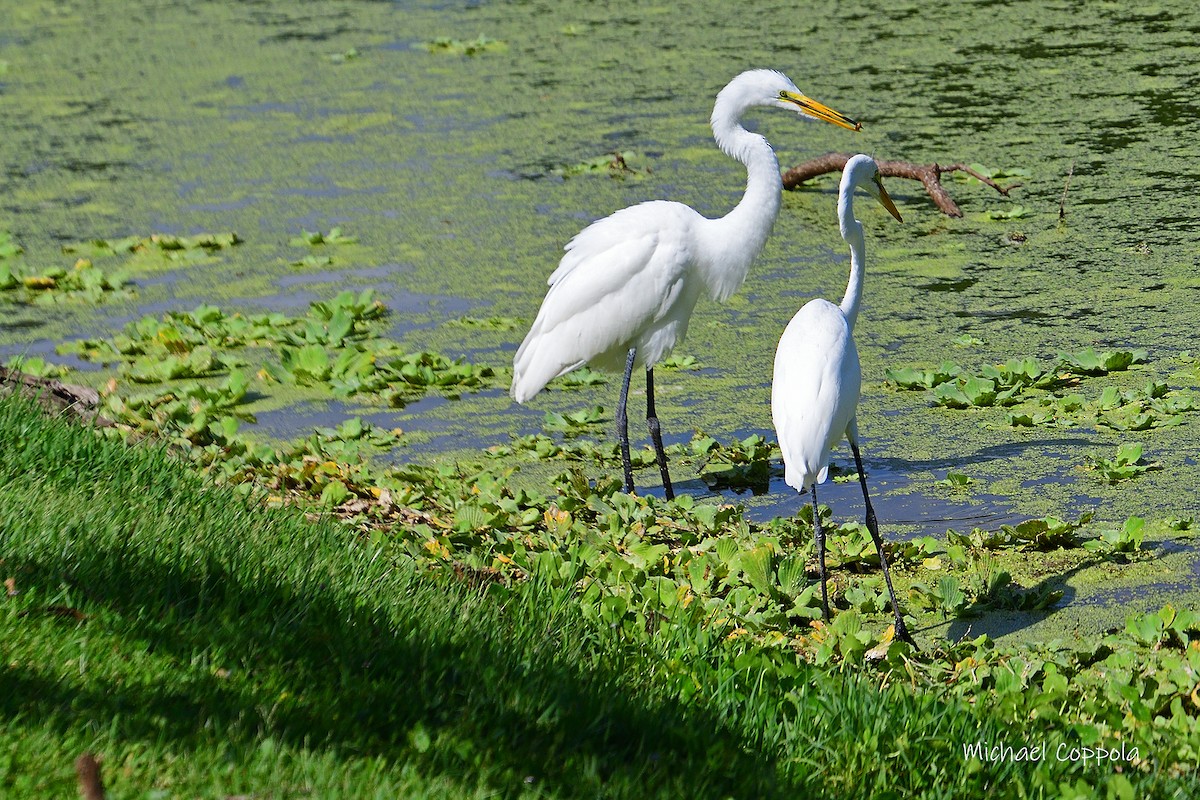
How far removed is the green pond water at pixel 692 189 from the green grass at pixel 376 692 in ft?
3.55

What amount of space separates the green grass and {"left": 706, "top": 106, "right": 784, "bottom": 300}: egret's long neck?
7.44 feet

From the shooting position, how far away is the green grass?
2213 millimetres

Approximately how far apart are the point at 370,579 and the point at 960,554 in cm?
177

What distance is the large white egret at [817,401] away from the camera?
377 cm

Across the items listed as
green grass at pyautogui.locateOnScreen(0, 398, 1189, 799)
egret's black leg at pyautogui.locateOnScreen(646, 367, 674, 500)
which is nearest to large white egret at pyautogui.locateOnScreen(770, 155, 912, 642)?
green grass at pyautogui.locateOnScreen(0, 398, 1189, 799)

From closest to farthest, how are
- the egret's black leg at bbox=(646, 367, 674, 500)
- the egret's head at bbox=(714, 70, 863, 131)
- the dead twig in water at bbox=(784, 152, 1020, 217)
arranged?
1. the egret's black leg at bbox=(646, 367, 674, 500)
2. the egret's head at bbox=(714, 70, 863, 131)
3. the dead twig in water at bbox=(784, 152, 1020, 217)

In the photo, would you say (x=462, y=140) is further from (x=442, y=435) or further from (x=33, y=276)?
(x=442, y=435)

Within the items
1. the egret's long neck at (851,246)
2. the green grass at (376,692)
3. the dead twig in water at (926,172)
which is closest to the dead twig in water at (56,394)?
the green grass at (376,692)

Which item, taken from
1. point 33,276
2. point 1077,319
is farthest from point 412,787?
point 33,276

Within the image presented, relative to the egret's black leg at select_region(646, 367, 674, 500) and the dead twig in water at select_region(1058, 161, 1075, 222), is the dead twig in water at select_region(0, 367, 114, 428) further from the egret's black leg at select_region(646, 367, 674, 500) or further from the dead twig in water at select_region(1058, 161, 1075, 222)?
the dead twig in water at select_region(1058, 161, 1075, 222)

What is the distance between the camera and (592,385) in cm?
607

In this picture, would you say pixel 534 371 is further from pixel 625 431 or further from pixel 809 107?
pixel 809 107

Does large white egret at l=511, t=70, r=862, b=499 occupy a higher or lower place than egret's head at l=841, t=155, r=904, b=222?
lower

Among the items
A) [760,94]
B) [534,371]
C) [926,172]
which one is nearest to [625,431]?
[534,371]
